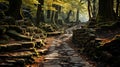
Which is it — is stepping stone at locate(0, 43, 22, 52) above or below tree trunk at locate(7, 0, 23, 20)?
below

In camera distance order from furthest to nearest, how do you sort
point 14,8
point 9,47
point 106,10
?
point 106,10 → point 14,8 → point 9,47

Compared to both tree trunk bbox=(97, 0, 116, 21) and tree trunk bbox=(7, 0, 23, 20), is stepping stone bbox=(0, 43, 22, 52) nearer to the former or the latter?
tree trunk bbox=(7, 0, 23, 20)

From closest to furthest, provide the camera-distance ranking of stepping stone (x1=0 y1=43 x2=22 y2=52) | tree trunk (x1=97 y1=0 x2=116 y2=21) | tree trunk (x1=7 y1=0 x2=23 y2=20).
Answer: stepping stone (x1=0 y1=43 x2=22 y2=52) < tree trunk (x1=7 y1=0 x2=23 y2=20) < tree trunk (x1=97 y1=0 x2=116 y2=21)

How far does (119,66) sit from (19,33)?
7.26 meters

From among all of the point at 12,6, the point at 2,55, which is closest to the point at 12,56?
the point at 2,55

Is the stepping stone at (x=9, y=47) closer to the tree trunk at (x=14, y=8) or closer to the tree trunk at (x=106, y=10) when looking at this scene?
the tree trunk at (x=14, y=8)

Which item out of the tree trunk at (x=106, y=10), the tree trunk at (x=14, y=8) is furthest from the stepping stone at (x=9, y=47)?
the tree trunk at (x=106, y=10)

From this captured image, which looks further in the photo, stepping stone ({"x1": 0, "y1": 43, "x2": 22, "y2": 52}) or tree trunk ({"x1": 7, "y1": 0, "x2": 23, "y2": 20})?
tree trunk ({"x1": 7, "y1": 0, "x2": 23, "y2": 20})

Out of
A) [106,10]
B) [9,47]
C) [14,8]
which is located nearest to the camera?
[9,47]

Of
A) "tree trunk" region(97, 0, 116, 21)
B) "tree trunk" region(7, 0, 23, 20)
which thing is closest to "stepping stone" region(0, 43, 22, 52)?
"tree trunk" region(7, 0, 23, 20)

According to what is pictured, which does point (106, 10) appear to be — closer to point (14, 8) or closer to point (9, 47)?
point (14, 8)

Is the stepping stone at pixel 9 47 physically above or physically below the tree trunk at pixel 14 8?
below

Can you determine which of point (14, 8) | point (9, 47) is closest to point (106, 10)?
point (14, 8)

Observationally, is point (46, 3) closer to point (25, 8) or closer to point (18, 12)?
point (25, 8)
